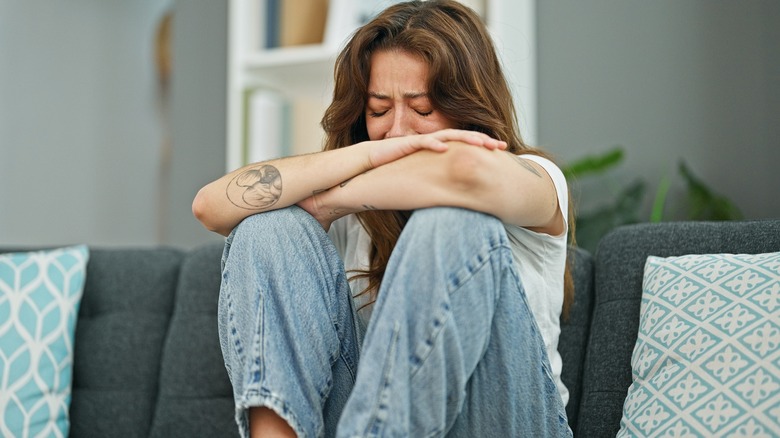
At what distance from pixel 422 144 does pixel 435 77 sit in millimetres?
229

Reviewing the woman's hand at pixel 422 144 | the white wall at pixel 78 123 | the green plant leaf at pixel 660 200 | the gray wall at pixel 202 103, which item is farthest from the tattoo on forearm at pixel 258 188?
the white wall at pixel 78 123

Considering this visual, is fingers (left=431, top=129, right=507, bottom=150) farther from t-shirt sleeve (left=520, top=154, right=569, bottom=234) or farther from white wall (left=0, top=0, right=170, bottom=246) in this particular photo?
white wall (left=0, top=0, right=170, bottom=246)

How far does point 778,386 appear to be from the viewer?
3.55ft

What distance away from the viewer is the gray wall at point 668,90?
2043 millimetres

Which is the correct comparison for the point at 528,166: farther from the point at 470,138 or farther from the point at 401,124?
the point at 401,124

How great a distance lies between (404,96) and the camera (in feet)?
4.55

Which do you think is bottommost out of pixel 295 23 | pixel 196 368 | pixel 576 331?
pixel 196 368

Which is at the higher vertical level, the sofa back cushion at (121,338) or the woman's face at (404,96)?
the woman's face at (404,96)

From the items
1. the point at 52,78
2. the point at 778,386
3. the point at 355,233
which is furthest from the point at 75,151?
the point at 778,386

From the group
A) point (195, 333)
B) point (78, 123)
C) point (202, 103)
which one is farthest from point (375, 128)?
point (78, 123)

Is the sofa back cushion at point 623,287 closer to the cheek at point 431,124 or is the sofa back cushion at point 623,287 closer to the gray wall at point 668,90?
the cheek at point 431,124

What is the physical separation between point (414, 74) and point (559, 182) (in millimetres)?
338

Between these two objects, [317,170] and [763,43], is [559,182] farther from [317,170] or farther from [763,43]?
[763,43]

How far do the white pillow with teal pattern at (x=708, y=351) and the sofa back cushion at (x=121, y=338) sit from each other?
3.33 feet
